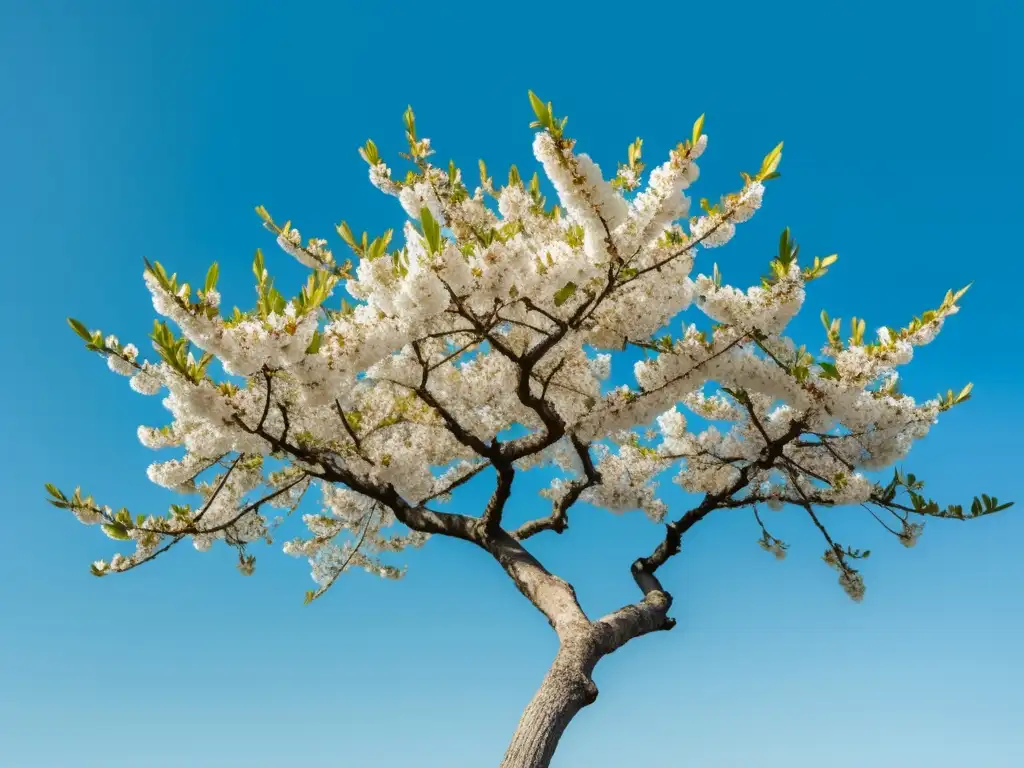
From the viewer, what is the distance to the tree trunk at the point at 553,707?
5051 mm

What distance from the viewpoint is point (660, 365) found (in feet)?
19.9

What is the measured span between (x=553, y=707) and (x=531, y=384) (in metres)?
3.04

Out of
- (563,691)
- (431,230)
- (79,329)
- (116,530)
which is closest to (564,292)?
(431,230)

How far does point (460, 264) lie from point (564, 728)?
3359 mm

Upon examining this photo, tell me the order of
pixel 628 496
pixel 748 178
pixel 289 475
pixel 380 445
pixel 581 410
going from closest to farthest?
pixel 748 178
pixel 581 410
pixel 380 445
pixel 289 475
pixel 628 496

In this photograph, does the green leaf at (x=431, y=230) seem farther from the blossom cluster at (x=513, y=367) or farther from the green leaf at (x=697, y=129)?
the green leaf at (x=697, y=129)

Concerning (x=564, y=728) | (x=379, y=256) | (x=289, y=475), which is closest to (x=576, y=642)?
(x=564, y=728)

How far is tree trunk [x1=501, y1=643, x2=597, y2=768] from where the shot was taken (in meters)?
5.05

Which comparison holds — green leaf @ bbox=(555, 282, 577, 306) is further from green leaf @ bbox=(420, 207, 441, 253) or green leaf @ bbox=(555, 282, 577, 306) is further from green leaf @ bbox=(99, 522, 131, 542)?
green leaf @ bbox=(99, 522, 131, 542)

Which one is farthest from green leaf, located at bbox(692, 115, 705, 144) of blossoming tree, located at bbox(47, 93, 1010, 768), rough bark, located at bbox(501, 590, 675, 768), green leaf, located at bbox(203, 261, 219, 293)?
rough bark, located at bbox(501, 590, 675, 768)

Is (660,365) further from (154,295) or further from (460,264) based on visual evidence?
(154,295)

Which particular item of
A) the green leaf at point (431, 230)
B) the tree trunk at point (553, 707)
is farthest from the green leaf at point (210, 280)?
the tree trunk at point (553, 707)

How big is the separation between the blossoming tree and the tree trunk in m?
0.02

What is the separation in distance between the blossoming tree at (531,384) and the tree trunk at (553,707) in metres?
0.02
